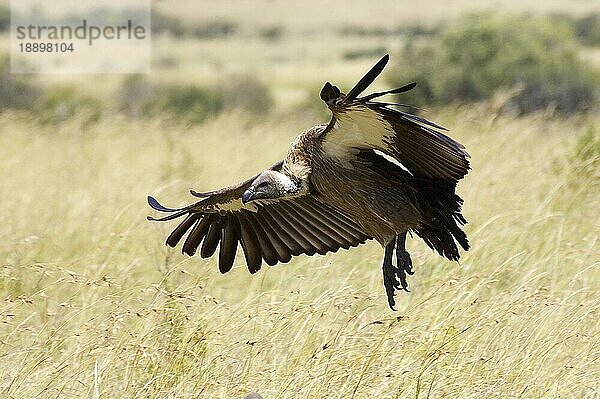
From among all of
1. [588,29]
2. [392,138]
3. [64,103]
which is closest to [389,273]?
[392,138]

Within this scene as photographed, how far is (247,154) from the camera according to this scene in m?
9.74

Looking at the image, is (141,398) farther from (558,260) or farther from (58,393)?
(558,260)

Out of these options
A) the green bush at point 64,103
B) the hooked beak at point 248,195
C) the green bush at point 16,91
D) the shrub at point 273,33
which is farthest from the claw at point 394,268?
the shrub at point 273,33

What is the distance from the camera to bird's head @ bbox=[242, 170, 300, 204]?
442 centimetres

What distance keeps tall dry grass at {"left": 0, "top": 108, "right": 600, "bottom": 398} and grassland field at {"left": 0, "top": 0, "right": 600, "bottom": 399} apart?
1 centimetres

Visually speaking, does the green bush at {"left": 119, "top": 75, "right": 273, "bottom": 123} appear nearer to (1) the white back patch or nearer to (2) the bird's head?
(2) the bird's head

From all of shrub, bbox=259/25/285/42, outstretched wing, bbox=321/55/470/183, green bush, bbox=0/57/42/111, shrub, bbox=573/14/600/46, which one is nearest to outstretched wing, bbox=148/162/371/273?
outstretched wing, bbox=321/55/470/183

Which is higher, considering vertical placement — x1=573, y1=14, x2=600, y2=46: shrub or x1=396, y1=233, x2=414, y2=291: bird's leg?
x1=396, y1=233, x2=414, y2=291: bird's leg

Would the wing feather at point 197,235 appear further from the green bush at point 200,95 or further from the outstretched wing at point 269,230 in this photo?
the green bush at point 200,95

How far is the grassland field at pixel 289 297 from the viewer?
4309 mm

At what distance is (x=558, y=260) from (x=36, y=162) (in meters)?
5.59

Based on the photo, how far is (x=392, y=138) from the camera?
4289mm

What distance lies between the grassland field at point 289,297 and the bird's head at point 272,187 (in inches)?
18.7

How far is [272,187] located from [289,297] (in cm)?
80
